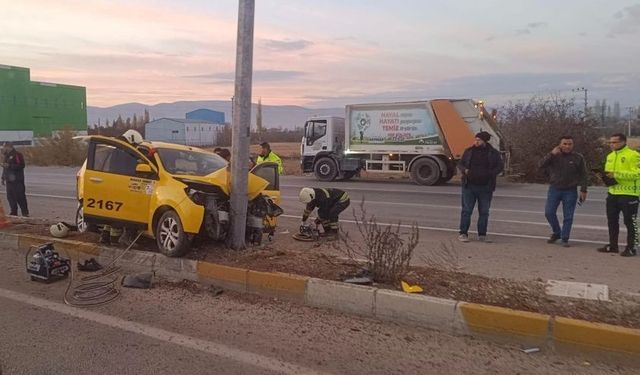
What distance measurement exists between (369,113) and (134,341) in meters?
17.5

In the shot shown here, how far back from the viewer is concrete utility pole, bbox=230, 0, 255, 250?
6.39 m

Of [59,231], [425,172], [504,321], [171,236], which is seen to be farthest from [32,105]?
[504,321]

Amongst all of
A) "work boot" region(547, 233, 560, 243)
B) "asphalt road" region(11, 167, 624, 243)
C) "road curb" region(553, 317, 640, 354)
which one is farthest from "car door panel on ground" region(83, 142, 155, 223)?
"work boot" region(547, 233, 560, 243)

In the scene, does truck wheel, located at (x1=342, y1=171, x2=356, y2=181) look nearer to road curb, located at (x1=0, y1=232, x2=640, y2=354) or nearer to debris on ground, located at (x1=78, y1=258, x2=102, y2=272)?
road curb, located at (x1=0, y1=232, x2=640, y2=354)

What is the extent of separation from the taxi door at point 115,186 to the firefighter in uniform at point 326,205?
2.29m

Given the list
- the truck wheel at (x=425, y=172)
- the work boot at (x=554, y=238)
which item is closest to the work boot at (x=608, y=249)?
the work boot at (x=554, y=238)

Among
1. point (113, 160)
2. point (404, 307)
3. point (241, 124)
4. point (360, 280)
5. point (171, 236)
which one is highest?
point (241, 124)

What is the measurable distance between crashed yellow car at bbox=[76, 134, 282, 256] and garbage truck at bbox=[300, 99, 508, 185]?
1281 cm

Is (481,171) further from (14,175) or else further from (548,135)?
(548,135)

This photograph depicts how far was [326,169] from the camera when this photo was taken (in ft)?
70.3

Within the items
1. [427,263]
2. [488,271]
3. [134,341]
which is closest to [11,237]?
[134,341]

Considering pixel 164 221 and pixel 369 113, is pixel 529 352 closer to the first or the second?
pixel 164 221

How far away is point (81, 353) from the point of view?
13.5 ft

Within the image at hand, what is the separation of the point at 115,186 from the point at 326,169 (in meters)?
14.6
